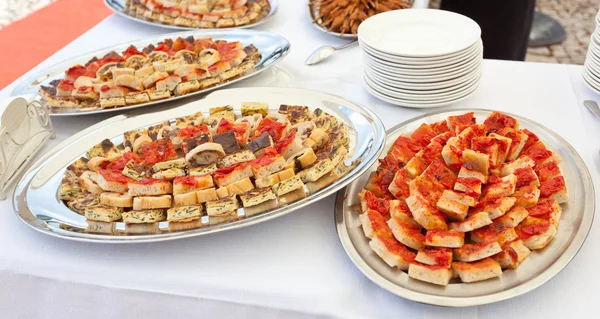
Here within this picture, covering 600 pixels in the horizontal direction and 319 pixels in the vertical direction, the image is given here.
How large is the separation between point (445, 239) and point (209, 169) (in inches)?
22.2

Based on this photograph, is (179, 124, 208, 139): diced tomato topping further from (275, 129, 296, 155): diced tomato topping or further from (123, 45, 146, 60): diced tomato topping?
(123, 45, 146, 60): diced tomato topping

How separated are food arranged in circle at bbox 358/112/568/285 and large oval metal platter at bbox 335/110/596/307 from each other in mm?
17

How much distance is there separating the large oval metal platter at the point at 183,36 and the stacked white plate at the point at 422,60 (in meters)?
0.35

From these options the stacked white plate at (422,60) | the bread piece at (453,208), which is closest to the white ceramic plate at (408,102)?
the stacked white plate at (422,60)

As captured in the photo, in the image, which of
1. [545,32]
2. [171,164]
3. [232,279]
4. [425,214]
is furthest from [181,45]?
[545,32]

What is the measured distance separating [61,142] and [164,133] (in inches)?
12.4

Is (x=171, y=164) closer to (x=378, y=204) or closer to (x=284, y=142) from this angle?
(x=284, y=142)

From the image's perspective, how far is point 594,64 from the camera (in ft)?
5.37

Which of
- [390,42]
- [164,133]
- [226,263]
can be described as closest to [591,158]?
[390,42]

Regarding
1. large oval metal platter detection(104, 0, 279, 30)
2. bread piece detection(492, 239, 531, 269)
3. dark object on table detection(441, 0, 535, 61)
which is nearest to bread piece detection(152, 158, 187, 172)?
bread piece detection(492, 239, 531, 269)

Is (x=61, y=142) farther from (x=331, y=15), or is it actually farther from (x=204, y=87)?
(x=331, y=15)

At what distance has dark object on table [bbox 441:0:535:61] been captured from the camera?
2.96m

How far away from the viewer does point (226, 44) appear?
1.99 metres

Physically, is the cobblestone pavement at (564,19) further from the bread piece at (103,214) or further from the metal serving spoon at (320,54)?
the bread piece at (103,214)
